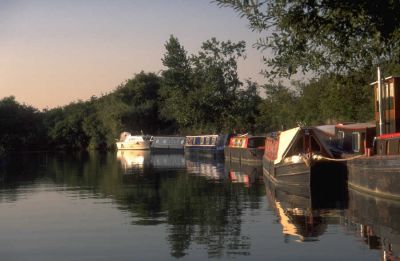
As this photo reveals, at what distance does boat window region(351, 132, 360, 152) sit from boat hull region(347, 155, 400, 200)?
321cm

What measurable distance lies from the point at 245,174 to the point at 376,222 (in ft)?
64.8

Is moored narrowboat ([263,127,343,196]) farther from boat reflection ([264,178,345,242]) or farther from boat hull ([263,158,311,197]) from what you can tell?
boat reflection ([264,178,345,242])

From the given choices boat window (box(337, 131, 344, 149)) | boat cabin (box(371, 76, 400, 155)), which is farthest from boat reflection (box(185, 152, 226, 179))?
boat cabin (box(371, 76, 400, 155))

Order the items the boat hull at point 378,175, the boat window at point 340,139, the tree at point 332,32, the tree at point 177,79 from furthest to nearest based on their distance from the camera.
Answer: the tree at point 177,79 < the boat window at point 340,139 < the boat hull at point 378,175 < the tree at point 332,32

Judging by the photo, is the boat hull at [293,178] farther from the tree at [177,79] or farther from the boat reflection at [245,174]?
the tree at [177,79]

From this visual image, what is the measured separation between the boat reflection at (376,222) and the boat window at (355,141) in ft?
15.5

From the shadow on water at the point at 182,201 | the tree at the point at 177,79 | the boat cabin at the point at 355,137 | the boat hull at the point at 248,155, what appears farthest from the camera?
the tree at the point at 177,79

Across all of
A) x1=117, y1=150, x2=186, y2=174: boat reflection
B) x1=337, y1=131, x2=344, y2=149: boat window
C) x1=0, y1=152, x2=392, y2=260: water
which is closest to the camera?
x1=0, y1=152, x2=392, y2=260: water

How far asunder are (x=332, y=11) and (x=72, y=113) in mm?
101603

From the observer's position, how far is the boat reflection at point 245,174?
1242 inches

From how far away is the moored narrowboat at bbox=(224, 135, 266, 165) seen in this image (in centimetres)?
4278

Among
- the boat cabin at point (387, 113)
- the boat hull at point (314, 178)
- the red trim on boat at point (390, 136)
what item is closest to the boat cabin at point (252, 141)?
the boat hull at point (314, 178)

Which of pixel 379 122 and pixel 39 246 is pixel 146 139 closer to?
pixel 379 122

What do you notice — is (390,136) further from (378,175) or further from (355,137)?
(355,137)
